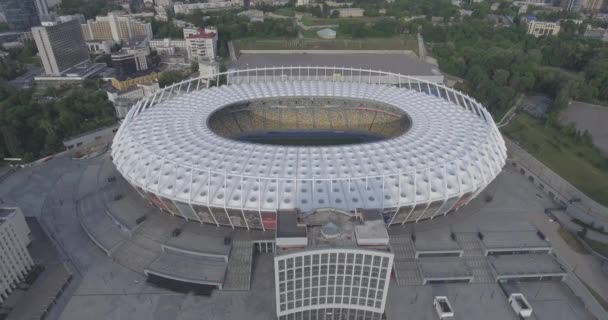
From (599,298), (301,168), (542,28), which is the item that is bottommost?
(599,298)

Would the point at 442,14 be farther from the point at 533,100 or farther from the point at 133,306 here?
the point at 133,306

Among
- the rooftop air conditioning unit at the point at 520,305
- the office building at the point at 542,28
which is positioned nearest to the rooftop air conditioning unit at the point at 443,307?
the rooftop air conditioning unit at the point at 520,305

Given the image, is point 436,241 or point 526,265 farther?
point 436,241

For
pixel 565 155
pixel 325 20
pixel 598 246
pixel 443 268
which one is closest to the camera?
pixel 443 268

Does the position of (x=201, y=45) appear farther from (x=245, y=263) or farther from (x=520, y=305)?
(x=520, y=305)

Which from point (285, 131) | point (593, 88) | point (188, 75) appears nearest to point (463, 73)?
point (593, 88)

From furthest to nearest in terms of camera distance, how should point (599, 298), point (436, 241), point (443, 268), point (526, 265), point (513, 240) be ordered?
point (513, 240) → point (436, 241) → point (526, 265) → point (443, 268) → point (599, 298)

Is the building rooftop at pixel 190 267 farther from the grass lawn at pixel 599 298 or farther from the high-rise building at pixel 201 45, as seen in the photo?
the high-rise building at pixel 201 45

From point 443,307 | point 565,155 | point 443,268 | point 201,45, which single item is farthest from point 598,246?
point 201,45
